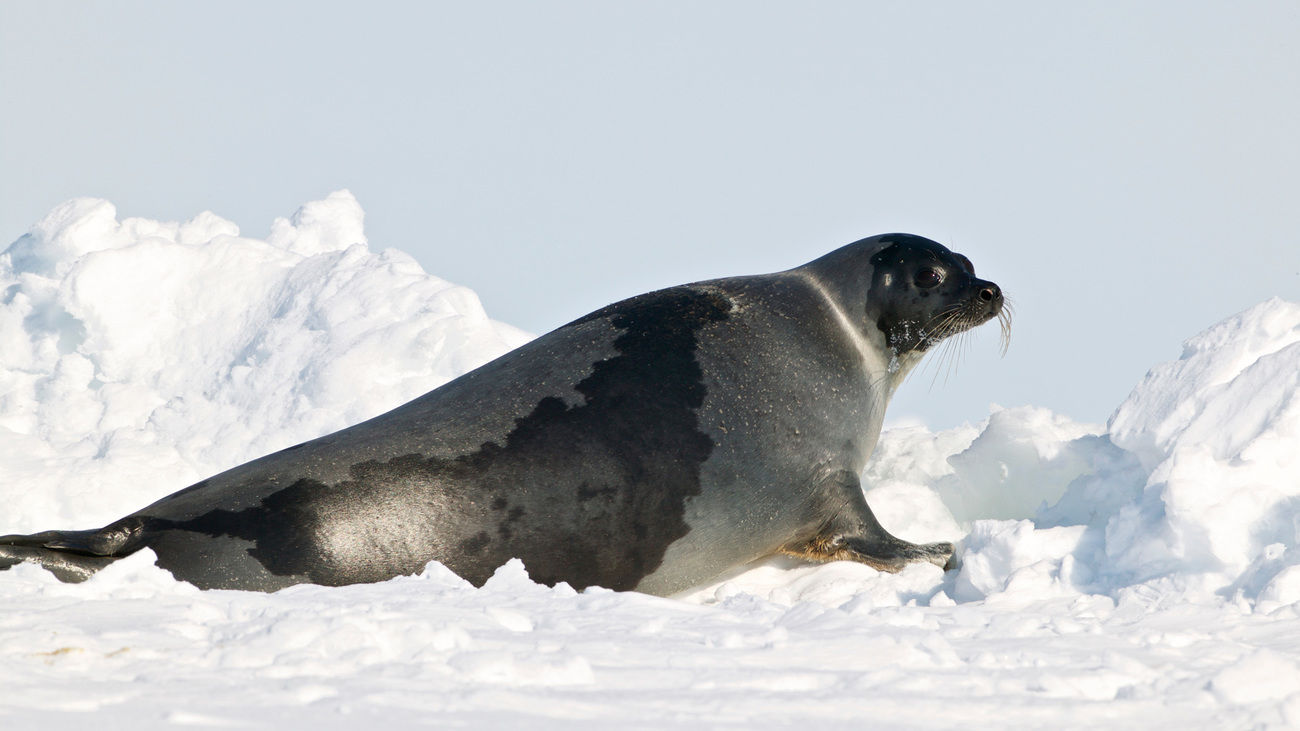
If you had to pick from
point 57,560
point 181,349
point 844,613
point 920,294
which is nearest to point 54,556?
point 57,560

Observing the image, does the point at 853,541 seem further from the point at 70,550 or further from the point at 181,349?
the point at 181,349

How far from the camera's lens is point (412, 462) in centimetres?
380

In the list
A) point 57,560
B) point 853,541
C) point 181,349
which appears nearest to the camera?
point 57,560

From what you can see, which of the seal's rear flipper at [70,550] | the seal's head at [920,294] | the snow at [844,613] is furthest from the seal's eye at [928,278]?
the seal's rear flipper at [70,550]

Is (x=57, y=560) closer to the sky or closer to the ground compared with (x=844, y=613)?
closer to the sky

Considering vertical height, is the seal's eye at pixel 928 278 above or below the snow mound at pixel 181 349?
below

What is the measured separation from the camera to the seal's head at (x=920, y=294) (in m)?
5.11

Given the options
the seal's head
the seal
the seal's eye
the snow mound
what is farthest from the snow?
the seal's eye

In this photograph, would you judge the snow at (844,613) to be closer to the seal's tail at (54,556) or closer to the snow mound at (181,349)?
the snow mound at (181,349)

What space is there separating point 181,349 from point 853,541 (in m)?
7.71

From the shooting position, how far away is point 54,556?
3.45m

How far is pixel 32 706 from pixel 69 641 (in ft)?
1.12

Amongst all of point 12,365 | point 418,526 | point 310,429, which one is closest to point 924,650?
point 418,526

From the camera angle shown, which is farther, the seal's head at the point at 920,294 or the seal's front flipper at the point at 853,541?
the seal's head at the point at 920,294
